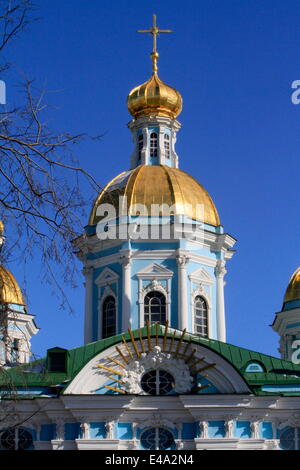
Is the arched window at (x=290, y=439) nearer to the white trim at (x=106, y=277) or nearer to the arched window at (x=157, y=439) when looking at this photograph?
the arched window at (x=157, y=439)

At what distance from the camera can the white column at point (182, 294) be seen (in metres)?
26.2

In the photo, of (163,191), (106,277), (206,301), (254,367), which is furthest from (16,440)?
(163,191)

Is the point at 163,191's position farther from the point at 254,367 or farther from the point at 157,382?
the point at 157,382

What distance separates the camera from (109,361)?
23031 millimetres

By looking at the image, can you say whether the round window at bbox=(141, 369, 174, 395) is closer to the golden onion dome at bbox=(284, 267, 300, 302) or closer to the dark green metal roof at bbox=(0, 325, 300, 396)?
→ the dark green metal roof at bbox=(0, 325, 300, 396)

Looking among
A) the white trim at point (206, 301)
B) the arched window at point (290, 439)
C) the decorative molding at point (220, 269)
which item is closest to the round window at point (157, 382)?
the arched window at point (290, 439)

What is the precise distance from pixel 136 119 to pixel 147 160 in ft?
5.73

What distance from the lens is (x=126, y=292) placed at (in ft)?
87.7

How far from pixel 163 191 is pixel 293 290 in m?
5.37

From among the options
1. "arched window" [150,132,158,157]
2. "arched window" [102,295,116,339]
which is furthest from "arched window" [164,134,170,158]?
"arched window" [102,295,116,339]
